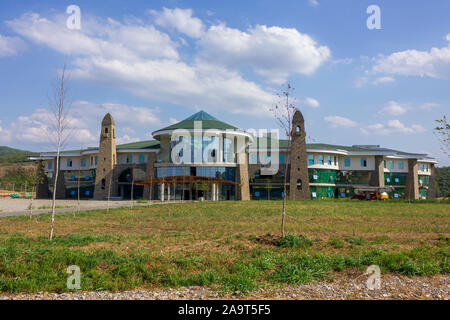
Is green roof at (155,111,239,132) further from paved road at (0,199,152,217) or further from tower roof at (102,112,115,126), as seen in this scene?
paved road at (0,199,152,217)

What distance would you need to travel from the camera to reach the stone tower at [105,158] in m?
49.8

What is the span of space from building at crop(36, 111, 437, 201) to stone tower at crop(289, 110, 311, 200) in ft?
0.45

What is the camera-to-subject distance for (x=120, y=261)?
8000 mm

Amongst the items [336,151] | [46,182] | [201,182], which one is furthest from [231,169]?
[46,182]

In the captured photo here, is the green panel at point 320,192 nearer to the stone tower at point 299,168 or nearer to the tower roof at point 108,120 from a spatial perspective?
the stone tower at point 299,168

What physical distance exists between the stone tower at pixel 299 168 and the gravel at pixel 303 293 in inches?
1571

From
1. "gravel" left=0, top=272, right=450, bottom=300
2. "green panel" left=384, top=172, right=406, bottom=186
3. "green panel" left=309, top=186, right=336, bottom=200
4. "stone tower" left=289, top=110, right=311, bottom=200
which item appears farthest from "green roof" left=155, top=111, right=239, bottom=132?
"gravel" left=0, top=272, right=450, bottom=300

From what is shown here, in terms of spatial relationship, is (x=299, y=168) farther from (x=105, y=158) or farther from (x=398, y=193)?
(x=105, y=158)

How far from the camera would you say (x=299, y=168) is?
47375 millimetres

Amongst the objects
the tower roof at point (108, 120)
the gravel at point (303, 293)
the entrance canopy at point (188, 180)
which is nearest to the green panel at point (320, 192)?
the entrance canopy at point (188, 180)

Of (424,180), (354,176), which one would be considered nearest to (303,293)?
(354,176)

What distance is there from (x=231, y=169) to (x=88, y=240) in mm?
37572

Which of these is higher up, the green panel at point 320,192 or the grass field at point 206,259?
the green panel at point 320,192
